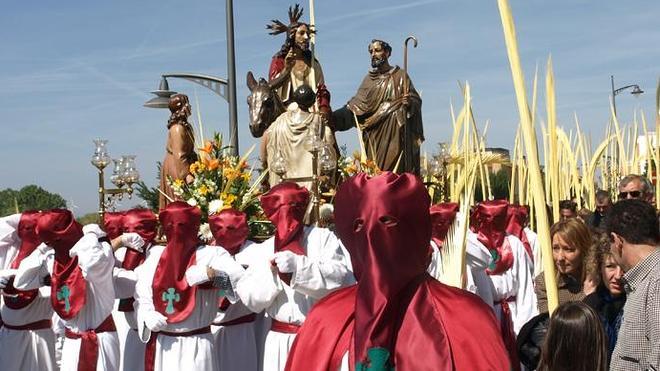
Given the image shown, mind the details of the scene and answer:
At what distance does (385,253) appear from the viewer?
298cm

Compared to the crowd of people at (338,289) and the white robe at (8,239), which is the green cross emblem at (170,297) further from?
the white robe at (8,239)

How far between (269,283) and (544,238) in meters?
3.55

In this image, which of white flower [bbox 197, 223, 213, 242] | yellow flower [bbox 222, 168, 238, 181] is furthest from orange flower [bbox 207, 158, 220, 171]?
white flower [bbox 197, 223, 213, 242]

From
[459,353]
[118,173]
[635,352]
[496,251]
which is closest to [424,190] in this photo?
[459,353]

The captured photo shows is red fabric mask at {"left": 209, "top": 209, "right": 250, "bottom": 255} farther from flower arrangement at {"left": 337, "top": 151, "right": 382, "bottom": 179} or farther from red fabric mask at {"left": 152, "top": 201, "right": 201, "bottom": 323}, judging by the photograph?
flower arrangement at {"left": 337, "top": 151, "right": 382, "bottom": 179}

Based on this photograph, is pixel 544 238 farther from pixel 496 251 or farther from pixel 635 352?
pixel 496 251

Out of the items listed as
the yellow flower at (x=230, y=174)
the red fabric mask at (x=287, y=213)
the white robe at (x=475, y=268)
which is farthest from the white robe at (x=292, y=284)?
the yellow flower at (x=230, y=174)

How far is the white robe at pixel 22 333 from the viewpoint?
7375mm

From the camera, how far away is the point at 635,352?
11.3 feet

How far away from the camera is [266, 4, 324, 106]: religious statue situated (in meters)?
12.3

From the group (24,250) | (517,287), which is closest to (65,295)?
(24,250)

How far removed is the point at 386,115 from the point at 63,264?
6.56m

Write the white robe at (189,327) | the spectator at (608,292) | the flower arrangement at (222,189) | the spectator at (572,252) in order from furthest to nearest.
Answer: the flower arrangement at (222,189), the white robe at (189,327), the spectator at (572,252), the spectator at (608,292)

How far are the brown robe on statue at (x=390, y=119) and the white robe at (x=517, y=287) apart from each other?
14.9 ft
